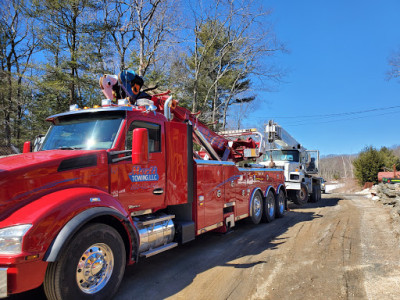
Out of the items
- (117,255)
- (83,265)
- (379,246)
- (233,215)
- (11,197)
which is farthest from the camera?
(233,215)

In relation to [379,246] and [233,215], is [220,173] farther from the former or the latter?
[379,246]

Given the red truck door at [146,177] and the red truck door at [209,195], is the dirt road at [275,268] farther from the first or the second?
the red truck door at [146,177]

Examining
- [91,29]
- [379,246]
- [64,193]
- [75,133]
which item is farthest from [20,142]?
[379,246]

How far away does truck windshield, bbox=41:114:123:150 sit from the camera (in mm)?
3947

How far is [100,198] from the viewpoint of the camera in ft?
11.0

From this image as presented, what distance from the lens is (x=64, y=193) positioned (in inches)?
122

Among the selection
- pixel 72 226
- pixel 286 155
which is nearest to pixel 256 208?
pixel 72 226

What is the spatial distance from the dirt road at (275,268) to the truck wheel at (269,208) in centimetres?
164

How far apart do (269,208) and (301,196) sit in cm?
627

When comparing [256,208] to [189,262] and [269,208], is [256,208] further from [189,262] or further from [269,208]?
[189,262]

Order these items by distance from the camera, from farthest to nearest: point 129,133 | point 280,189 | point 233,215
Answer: point 280,189 → point 233,215 → point 129,133

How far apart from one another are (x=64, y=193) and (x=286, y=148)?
13836 mm

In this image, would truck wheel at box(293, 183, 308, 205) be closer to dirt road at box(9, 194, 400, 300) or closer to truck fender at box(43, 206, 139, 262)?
dirt road at box(9, 194, 400, 300)

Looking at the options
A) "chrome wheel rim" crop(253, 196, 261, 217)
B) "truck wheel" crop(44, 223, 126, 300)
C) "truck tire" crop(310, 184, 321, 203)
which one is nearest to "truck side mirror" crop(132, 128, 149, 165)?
"truck wheel" crop(44, 223, 126, 300)
